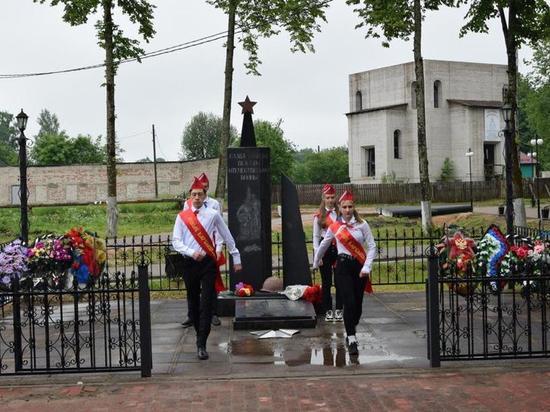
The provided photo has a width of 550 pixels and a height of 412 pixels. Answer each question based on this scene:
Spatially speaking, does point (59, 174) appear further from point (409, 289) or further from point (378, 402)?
point (378, 402)

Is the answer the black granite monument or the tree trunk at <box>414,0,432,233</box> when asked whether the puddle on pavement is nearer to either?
the black granite monument

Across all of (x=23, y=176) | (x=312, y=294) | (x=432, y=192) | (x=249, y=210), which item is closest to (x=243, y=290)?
(x=312, y=294)

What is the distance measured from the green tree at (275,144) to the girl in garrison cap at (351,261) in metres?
59.0

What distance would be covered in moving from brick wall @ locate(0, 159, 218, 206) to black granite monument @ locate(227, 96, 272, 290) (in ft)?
178

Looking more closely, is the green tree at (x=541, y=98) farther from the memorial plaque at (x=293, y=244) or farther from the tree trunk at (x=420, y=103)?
the memorial plaque at (x=293, y=244)

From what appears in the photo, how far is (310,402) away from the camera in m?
6.08

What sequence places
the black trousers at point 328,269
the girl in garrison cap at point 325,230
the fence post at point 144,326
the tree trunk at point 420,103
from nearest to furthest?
the fence post at point 144,326 → the girl in garrison cap at point 325,230 → the black trousers at point 328,269 → the tree trunk at point 420,103

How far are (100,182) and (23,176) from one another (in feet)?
170

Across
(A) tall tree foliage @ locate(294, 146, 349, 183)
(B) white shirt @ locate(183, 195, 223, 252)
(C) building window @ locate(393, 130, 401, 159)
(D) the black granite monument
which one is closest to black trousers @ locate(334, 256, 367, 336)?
(B) white shirt @ locate(183, 195, 223, 252)

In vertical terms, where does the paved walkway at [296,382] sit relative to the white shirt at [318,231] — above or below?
below

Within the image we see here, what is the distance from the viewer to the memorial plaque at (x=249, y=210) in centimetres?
1067

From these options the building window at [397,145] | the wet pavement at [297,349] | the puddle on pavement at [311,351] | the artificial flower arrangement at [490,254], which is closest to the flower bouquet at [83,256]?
the wet pavement at [297,349]

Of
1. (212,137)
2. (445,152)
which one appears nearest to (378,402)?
(445,152)

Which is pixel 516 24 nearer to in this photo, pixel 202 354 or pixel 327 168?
pixel 202 354
